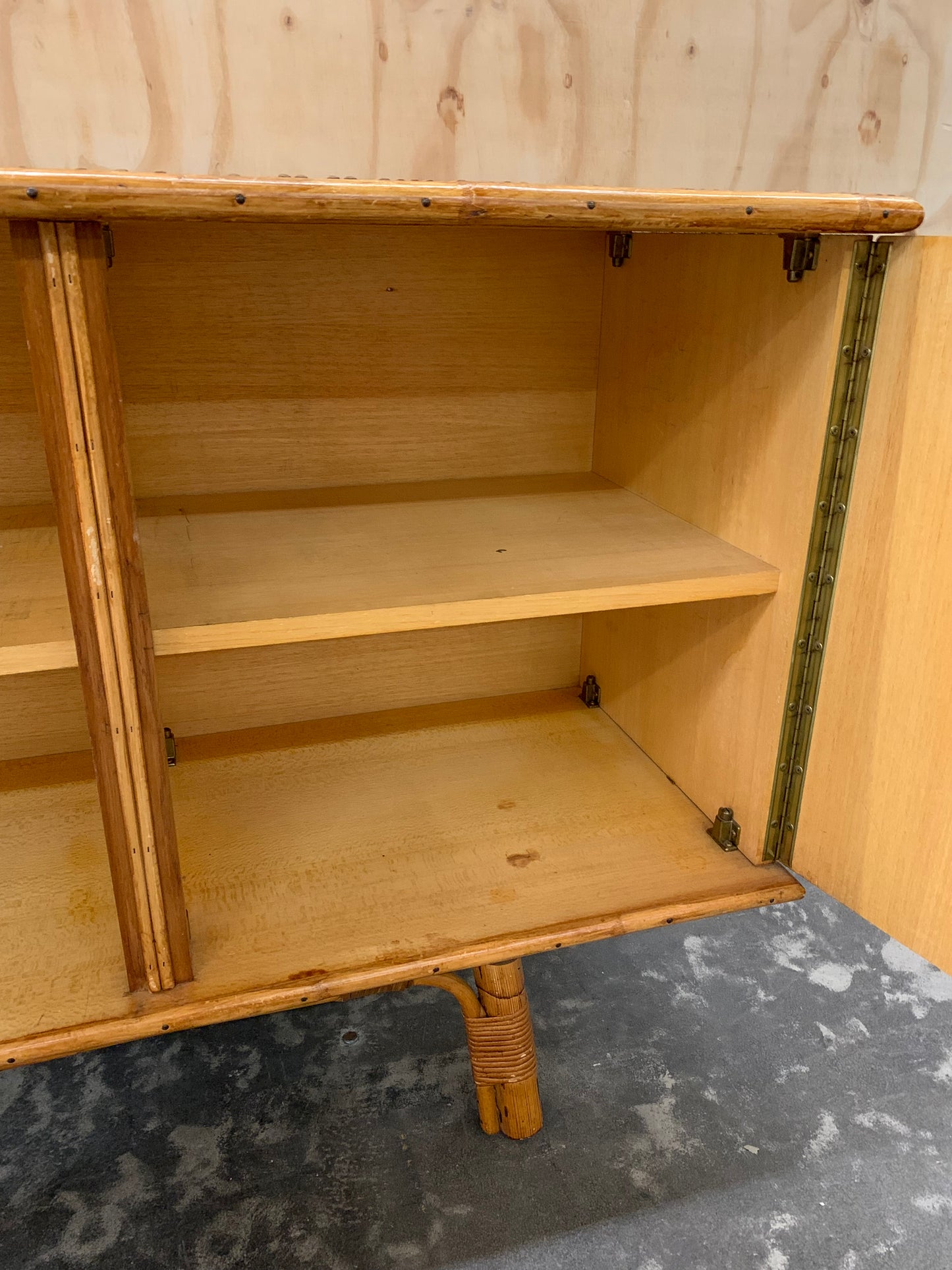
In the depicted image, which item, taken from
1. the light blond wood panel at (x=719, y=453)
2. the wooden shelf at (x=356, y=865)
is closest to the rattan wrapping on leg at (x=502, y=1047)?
the wooden shelf at (x=356, y=865)

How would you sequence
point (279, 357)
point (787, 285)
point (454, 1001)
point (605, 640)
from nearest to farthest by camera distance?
1. point (787, 285)
2. point (279, 357)
3. point (605, 640)
4. point (454, 1001)

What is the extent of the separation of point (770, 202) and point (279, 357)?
22.4 inches

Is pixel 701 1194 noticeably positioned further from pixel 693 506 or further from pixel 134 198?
pixel 134 198

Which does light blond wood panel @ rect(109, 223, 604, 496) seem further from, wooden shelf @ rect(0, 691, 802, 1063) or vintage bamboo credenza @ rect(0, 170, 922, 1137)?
wooden shelf @ rect(0, 691, 802, 1063)

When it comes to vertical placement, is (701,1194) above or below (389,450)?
A: below

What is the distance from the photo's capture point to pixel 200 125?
942mm

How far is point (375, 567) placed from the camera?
0.88 metres

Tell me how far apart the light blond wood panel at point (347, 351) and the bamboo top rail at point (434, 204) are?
0.43 meters

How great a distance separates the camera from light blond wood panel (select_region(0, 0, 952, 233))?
906 mm

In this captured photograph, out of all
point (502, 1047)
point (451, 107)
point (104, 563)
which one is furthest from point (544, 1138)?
point (451, 107)

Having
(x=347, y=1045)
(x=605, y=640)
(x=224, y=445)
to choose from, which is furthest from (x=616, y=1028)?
(x=224, y=445)

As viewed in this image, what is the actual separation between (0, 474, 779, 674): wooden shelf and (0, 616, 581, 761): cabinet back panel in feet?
0.63

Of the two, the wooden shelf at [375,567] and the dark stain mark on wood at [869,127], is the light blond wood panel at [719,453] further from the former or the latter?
the dark stain mark on wood at [869,127]

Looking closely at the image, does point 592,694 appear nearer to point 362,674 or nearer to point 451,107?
point 362,674
